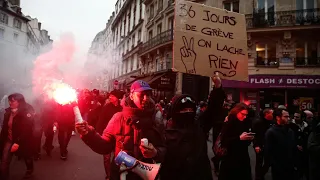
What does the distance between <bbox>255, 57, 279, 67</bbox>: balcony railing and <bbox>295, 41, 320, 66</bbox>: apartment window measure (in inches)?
50.2

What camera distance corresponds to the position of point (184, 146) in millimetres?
2529

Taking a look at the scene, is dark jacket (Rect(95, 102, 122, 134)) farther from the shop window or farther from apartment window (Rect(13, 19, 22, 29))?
apartment window (Rect(13, 19, 22, 29))

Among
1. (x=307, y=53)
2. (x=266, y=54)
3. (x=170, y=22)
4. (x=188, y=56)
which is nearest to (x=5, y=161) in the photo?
(x=188, y=56)

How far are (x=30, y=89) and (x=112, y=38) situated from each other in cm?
2378

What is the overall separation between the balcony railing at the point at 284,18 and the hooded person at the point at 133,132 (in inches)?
654

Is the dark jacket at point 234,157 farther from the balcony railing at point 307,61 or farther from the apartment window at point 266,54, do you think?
the balcony railing at point 307,61

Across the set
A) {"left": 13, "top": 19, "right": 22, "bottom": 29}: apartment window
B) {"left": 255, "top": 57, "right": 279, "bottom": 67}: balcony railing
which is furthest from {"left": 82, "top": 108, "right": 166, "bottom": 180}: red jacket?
{"left": 13, "top": 19, "right": 22, "bottom": 29}: apartment window

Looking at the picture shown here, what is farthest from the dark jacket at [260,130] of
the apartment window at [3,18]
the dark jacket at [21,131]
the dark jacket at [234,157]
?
the apartment window at [3,18]

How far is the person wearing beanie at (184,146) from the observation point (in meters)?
2.49

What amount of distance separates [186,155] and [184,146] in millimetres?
94

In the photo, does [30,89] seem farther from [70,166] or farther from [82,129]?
[82,129]

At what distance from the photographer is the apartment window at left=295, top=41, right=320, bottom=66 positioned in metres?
15.9

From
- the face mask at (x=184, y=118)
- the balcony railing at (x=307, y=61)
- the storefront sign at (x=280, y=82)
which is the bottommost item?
the face mask at (x=184, y=118)

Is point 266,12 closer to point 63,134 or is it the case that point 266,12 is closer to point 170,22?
point 170,22
